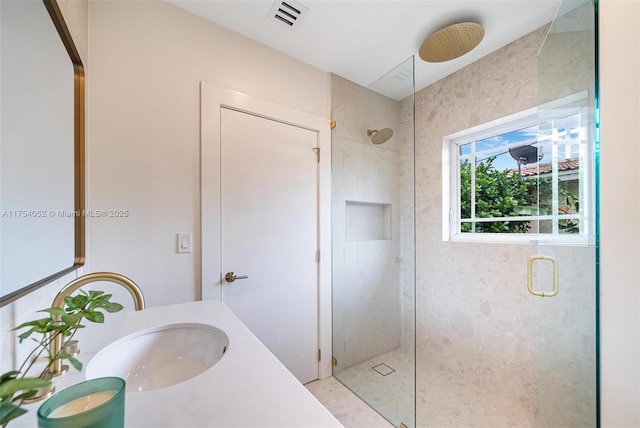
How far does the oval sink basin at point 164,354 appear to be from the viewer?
0.80 metres

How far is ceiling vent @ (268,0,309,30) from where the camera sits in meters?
1.47

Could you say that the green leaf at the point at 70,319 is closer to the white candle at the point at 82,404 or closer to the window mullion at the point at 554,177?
the white candle at the point at 82,404

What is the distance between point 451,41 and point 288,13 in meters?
1.08

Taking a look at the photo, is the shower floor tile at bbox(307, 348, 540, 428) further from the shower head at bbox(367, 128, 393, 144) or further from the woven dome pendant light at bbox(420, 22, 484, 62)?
the woven dome pendant light at bbox(420, 22, 484, 62)

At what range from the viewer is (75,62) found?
1077mm

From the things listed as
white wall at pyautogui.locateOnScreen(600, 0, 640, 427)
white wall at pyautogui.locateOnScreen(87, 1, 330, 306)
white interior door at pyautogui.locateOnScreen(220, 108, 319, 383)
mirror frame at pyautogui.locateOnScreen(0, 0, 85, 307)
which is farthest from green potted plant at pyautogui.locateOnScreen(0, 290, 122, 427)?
white wall at pyautogui.locateOnScreen(600, 0, 640, 427)

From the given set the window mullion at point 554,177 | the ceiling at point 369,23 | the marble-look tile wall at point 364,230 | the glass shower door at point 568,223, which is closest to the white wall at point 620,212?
the glass shower door at point 568,223

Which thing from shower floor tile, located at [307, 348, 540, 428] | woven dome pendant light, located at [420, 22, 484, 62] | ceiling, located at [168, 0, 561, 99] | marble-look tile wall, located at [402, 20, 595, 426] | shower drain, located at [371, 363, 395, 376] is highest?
ceiling, located at [168, 0, 561, 99]

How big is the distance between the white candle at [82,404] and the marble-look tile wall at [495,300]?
1.63 meters

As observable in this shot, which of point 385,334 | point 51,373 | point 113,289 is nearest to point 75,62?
point 113,289

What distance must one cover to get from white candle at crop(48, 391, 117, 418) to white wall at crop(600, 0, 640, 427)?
156 cm

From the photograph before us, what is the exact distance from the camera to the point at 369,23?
1.61m

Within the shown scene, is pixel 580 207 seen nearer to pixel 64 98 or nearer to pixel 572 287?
pixel 572 287

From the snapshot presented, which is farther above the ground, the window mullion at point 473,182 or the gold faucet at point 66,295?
the window mullion at point 473,182
